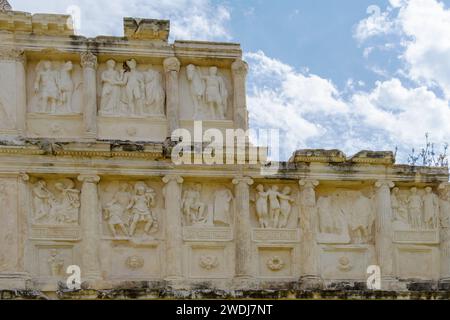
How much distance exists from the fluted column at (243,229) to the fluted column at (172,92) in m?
1.36

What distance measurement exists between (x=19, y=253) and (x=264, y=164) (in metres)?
4.08

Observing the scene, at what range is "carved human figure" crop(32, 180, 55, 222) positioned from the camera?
14.7m

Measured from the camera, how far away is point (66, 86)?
15406mm

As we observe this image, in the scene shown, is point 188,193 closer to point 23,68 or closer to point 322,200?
point 322,200

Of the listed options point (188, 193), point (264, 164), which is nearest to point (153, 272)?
point (188, 193)

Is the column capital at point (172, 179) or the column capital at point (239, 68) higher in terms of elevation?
the column capital at point (239, 68)

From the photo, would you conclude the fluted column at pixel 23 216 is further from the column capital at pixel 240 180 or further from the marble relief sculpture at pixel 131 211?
the column capital at pixel 240 180

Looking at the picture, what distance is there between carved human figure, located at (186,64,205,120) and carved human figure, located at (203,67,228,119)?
0.33 ft

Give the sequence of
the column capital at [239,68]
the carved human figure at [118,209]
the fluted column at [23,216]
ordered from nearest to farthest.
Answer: the fluted column at [23,216] → the carved human figure at [118,209] → the column capital at [239,68]

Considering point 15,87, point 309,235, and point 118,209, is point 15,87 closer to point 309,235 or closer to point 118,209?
point 118,209

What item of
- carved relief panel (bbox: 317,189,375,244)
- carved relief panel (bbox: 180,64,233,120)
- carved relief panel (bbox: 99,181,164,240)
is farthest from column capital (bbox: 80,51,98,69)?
carved relief panel (bbox: 317,189,375,244)

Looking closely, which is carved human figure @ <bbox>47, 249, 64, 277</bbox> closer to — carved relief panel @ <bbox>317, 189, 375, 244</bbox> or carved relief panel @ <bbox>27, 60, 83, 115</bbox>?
carved relief panel @ <bbox>27, 60, 83, 115</bbox>

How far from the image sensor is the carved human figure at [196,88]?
15.7 meters

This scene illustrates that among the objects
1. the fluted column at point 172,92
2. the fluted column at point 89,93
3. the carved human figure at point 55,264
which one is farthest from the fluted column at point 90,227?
the fluted column at point 172,92
